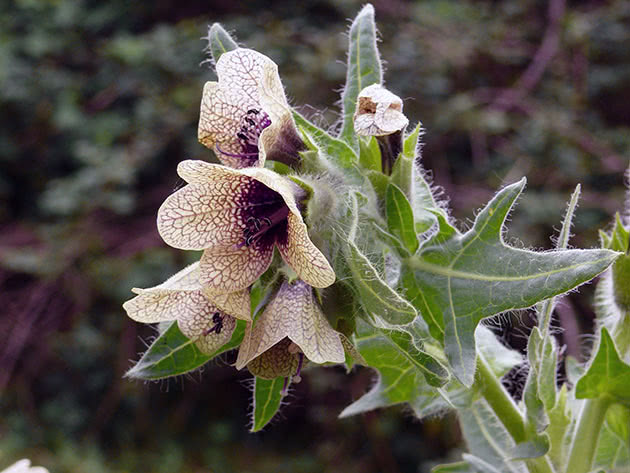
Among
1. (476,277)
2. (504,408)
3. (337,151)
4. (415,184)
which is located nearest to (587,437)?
(504,408)

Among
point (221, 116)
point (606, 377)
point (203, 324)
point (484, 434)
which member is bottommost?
point (484, 434)

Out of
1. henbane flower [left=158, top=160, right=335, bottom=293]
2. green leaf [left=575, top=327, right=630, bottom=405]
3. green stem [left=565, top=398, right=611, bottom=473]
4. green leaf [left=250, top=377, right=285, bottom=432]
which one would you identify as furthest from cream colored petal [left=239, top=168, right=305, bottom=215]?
green stem [left=565, top=398, right=611, bottom=473]

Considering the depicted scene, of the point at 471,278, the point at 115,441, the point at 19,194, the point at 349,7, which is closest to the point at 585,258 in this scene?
the point at 471,278

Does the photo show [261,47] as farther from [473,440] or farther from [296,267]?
[296,267]

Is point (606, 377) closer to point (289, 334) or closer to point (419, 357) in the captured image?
point (419, 357)

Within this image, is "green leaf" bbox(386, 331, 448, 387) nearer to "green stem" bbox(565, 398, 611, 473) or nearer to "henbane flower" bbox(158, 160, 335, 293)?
"henbane flower" bbox(158, 160, 335, 293)
